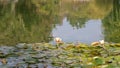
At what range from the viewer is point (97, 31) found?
26594 mm

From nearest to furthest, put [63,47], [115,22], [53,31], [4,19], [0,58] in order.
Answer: [0,58] < [63,47] < [53,31] < [115,22] < [4,19]

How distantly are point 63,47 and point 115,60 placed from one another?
2809 millimetres

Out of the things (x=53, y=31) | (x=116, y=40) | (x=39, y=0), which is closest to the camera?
(x=116, y=40)

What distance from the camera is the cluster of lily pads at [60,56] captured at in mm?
10484

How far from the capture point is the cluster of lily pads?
10484 millimetres

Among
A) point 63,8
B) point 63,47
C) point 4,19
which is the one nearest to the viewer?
point 63,47

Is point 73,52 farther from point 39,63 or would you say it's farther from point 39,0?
point 39,0

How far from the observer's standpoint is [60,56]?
37.7 ft

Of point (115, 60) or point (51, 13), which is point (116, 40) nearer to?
point (115, 60)

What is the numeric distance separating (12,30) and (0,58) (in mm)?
15770

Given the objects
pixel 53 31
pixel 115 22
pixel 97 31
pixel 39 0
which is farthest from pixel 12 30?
pixel 39 0

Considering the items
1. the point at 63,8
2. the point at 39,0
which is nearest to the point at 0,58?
the point at 63,8

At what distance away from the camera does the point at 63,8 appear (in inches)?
2205

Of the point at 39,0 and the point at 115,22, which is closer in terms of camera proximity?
the point at 115,22
